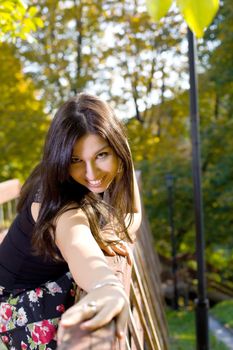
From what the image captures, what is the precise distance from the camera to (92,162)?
6.05 ft

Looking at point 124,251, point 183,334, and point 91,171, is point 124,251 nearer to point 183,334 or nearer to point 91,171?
point 91,171

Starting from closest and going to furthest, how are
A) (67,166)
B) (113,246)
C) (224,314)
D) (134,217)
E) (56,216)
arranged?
(56,216), (67,166), (113,246), (134,217), (224,314)

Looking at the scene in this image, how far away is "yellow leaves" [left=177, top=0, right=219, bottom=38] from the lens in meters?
0.97

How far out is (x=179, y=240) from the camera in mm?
16156

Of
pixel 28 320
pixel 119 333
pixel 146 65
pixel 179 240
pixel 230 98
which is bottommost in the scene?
pixel 179 240

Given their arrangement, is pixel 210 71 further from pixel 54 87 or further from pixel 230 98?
pixel 54 87

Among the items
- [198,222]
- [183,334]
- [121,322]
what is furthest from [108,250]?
[183,334]

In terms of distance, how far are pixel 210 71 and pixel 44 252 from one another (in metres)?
12.9

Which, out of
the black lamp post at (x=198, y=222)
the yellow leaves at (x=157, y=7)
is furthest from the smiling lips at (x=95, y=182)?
the black lamp post at (x=198, y=222)

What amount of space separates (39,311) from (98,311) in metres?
0.82

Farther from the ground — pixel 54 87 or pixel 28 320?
pixel 54 87

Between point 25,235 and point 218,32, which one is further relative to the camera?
point 218,32

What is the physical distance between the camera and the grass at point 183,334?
8194 mm

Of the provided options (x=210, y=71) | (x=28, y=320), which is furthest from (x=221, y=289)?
(x=28, y=320)
